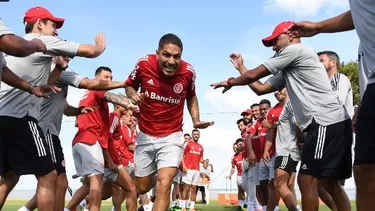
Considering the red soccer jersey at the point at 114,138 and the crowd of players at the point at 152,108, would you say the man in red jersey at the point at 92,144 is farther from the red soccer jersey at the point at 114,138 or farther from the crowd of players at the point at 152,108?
the red soccer jersey at the point at 114,138

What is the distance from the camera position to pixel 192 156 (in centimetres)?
2008

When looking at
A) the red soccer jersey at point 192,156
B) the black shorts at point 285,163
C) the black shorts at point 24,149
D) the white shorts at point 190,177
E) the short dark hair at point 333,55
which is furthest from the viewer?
the red soccer jersey at point 192,156

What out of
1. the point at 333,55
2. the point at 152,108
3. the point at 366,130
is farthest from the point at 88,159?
the point at 366,130

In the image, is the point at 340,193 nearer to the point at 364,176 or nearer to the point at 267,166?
the point at 364,176

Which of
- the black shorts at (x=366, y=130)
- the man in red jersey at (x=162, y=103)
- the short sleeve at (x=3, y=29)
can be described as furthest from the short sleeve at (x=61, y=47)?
the black shorts at (x=366, y=130)

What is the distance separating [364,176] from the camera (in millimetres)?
3643

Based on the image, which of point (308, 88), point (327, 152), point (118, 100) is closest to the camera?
point (327, 152)

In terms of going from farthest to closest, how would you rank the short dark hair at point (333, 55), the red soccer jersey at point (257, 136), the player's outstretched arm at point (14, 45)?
the red soccer jersey at point (257, 136) → the short dark hair at point (333, 55) → the player's outstretched arm at point (14, 45)

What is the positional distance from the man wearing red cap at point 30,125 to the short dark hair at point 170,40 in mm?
1138

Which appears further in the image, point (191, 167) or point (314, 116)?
point (191, 167)

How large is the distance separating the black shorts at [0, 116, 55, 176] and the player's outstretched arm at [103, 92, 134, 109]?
6.35 feet

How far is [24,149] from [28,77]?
877mm

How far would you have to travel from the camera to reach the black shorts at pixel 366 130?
359 cm

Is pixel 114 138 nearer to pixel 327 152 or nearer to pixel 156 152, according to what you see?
pixel 156 152
